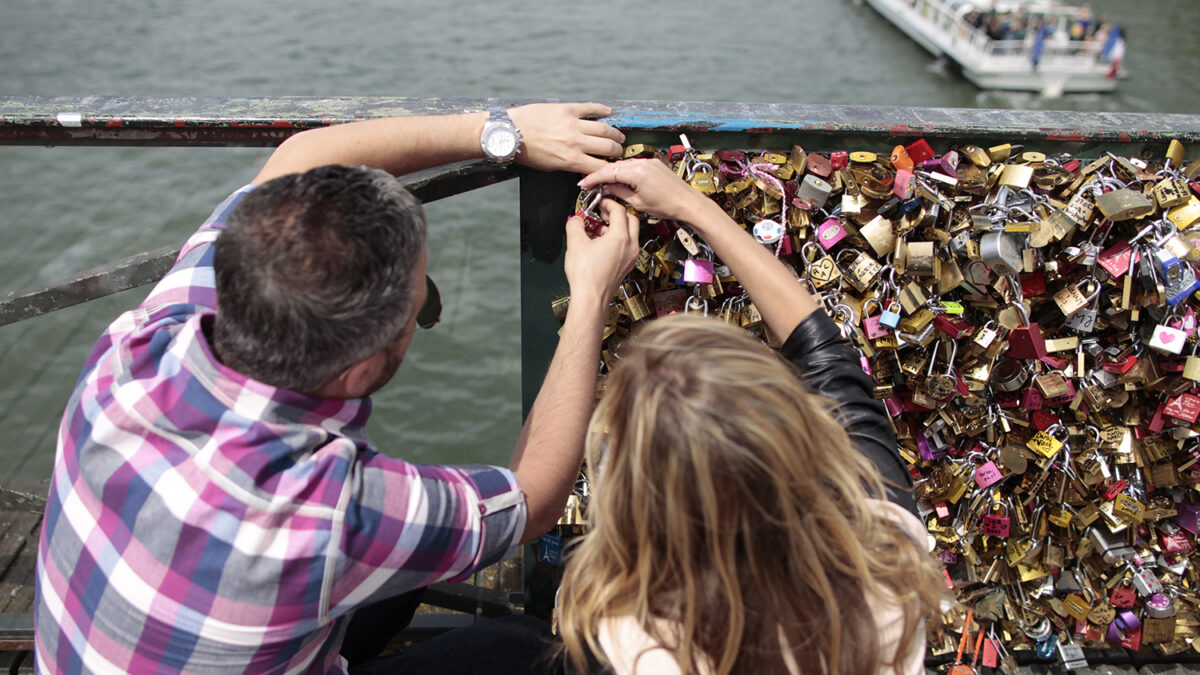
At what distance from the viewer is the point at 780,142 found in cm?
171

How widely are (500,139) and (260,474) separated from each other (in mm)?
773

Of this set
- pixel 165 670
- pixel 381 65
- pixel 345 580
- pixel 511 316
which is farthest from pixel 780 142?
pixel 381 65

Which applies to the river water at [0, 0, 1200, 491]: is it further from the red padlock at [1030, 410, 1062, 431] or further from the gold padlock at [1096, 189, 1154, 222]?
the gold padlock at [1096, 189, 1154, 222]

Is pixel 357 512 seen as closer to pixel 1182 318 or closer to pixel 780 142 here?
pixel 780 142

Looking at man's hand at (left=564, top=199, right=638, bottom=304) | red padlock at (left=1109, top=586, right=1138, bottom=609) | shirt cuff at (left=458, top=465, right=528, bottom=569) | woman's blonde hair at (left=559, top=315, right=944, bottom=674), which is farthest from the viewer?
red padlock at (left=1109, top=586, right=1138, bottom=609)

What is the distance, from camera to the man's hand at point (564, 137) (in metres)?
1.57

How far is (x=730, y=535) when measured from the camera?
979 millimetres

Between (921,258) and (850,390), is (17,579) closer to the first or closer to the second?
(850,390)

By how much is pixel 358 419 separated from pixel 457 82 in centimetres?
1410

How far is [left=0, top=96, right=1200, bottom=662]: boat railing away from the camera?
5.23ft

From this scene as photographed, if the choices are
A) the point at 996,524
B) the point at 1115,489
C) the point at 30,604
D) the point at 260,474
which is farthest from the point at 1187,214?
the point at 30,604

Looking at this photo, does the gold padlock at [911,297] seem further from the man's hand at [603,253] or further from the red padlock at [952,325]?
the man's hand at [603,253]

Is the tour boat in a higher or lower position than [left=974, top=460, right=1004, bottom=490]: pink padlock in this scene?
lower

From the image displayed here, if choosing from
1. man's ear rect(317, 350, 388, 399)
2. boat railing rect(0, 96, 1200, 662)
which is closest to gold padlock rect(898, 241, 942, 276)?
boat railing rect(0, 96, 1200, 662)
